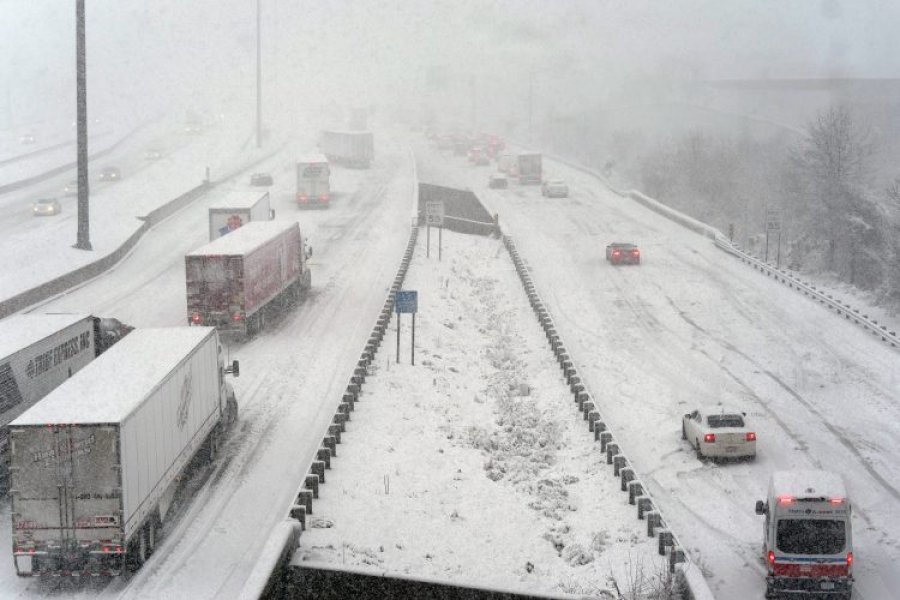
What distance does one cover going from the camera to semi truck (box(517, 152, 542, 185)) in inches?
3366

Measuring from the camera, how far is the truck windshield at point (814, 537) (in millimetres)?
18125

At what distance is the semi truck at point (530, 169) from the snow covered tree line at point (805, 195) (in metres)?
14.9

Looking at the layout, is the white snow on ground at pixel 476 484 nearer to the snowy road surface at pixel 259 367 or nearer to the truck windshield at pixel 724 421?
the snowy road surface at pixel 259 367

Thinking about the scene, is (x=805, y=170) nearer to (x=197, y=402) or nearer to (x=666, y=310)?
(x=666, y=310)

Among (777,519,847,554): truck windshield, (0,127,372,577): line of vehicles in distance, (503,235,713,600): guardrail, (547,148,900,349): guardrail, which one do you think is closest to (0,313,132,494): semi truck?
(0,127,372,577): line of vehicles in distance

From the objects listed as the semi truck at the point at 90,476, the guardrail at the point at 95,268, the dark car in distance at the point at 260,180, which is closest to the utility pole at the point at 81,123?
the guardrail at the point at 95,268

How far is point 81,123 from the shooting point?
46.2 meters

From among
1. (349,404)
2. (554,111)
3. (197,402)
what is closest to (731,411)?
(349,404)

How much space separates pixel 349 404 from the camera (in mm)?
26719

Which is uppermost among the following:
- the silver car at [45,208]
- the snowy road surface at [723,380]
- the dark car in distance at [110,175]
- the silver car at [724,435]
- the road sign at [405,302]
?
the road sign at [405,302]

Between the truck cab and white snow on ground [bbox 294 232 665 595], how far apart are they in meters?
2.08

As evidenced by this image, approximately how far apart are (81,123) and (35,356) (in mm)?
26843

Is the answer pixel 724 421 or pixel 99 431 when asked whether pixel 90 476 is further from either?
pixel 724 421

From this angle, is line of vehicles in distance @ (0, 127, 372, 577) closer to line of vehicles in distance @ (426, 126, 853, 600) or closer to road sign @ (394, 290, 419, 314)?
road sign @ (394, 290, 419, 314)
